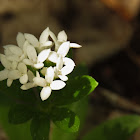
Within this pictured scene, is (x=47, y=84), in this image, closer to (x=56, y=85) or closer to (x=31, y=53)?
(x=56, y=85)

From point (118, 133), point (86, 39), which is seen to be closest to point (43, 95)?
point (118, 133)

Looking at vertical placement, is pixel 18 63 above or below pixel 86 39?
above

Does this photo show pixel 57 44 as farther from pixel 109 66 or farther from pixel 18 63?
pixel 109 66

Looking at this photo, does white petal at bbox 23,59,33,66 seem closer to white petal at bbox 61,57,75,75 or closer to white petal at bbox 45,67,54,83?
white petal at bbox 45,67,54,83

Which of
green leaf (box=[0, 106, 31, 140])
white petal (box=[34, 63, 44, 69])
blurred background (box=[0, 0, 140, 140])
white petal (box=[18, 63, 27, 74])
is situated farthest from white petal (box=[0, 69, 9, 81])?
blurred background (box=[0, 0, 140, 140])

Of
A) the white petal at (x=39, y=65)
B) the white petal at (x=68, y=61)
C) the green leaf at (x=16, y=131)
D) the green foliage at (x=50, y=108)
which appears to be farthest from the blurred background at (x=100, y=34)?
the white petal at (x=39, y=65)

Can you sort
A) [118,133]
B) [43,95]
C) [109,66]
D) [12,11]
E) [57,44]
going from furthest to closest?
[12,11]
[109,66]
[118,133]
[57,44]
[43,95]

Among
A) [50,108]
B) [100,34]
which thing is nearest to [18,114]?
[50,108]
